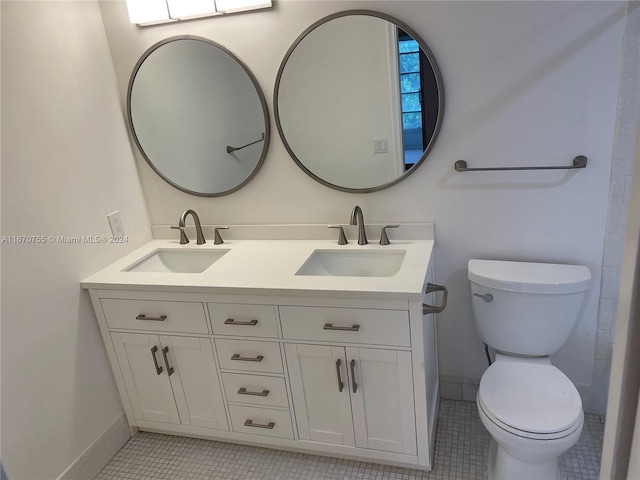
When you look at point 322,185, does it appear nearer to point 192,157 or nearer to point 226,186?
point 226,186

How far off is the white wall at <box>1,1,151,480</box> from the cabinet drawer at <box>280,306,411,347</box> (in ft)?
2.97

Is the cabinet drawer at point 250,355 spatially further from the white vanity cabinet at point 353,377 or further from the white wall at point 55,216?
the white wall at point 55,216

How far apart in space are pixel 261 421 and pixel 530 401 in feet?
3.52

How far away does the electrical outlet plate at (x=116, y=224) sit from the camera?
7.03ft

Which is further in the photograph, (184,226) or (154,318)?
(184,226)

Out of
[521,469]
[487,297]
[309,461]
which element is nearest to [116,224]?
[309,461]

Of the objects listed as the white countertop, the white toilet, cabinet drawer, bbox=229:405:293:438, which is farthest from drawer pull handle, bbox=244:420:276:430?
the white toilet

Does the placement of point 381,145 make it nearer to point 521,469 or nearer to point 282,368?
point 282,368

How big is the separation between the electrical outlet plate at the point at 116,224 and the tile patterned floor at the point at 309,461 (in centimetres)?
100

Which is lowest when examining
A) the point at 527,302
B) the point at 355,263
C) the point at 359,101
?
the point at 527,302

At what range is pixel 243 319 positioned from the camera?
6.04ft

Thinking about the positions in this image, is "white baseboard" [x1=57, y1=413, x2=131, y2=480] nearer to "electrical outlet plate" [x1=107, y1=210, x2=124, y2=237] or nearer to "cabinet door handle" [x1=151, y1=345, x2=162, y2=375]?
"cabinet door handle" [x1=151, y1=345, x2=162, y2=375]

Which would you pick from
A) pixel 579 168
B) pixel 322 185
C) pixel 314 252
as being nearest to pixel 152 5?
pixel 322 185

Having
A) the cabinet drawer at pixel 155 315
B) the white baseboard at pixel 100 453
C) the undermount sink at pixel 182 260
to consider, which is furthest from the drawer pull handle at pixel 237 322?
the white baseboard at pixel 100 453
